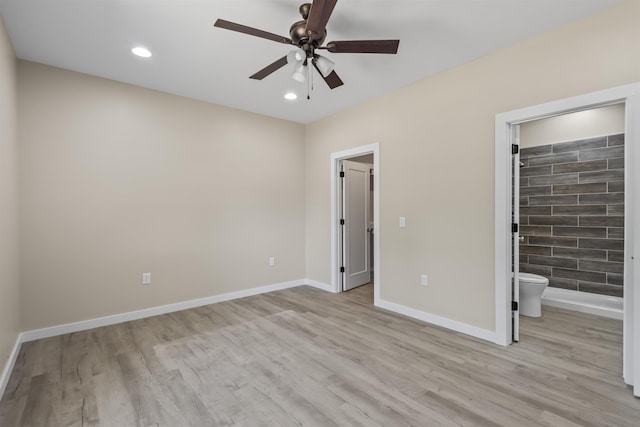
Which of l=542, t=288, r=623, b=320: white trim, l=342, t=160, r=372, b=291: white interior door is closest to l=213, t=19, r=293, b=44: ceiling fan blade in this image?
l=342, t=160, r=372, b=291: white interior door

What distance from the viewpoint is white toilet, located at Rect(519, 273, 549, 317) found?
3336 mm

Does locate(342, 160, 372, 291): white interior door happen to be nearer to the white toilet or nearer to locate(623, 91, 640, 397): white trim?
the white toilet

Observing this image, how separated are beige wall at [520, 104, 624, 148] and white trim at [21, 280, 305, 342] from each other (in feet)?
14.5

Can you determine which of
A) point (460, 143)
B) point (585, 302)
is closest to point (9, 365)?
point (460, 143)

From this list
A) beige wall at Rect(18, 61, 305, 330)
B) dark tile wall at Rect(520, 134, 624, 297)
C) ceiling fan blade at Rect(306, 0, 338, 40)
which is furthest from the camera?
dark tile wall at Rect(520, 134, 624, 297)

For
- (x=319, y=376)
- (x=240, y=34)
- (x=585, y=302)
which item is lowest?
(x=319, y=376)

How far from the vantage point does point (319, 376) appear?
87.1 inches

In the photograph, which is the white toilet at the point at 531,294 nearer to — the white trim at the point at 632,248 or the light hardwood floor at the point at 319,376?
the light hardwood floor at the point at 319,376

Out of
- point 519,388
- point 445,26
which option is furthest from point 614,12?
point 519,388

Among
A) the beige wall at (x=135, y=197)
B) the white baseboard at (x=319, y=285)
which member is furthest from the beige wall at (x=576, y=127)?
the beige wall at (x=135, y=197)

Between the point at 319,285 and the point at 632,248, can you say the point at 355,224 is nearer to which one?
the point at 319,285

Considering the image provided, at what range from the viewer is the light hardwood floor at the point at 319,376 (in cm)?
179

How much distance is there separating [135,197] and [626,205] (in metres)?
4.50

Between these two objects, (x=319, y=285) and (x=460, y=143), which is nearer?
(x=460, y=143)
